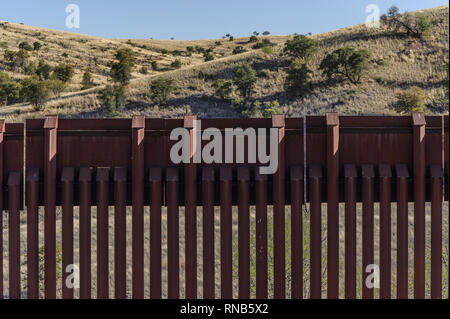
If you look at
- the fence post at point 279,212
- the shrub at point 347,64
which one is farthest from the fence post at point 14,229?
the shrub at point 347,64

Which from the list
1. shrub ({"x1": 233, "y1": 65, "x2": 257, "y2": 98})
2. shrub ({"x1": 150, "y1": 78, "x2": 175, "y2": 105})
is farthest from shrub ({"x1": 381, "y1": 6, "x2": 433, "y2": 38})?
shrub ({"x1": 150, "y1": 78, "x2": 175, "y2": 105})

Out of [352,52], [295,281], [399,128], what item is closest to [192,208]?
[295,281]

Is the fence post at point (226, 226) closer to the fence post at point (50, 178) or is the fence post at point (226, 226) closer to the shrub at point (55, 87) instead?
the fence post at point (50, 178)

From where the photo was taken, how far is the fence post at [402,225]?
6.43m

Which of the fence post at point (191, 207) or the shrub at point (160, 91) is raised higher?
the shrub at point (160, 91)

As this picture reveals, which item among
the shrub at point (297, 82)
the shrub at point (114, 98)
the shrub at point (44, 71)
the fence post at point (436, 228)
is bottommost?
the fence post at point (436, 228)

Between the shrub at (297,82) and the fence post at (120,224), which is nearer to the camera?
the fence post at (120,224)

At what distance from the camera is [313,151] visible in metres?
6.57

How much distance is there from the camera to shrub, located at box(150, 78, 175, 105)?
1689 inches

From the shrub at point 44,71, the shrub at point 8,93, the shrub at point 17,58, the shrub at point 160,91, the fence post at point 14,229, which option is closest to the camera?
the fence post at point 14,229

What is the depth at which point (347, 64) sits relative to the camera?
44562 mm

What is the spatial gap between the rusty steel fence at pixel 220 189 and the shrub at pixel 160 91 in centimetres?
3656

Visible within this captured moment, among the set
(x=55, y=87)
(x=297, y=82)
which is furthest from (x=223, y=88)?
(x=55, y=87)

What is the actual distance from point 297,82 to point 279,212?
37.9 metres
